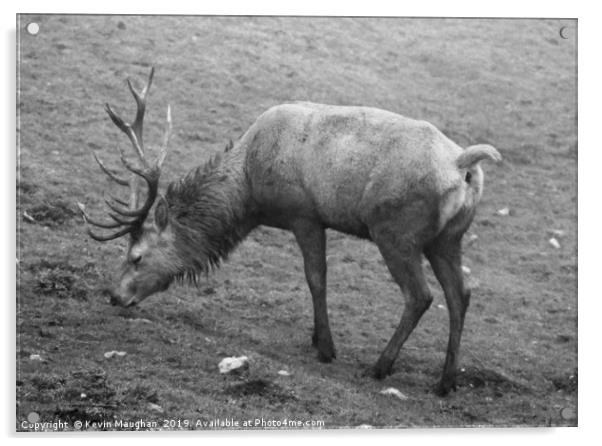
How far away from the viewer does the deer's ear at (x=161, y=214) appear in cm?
721

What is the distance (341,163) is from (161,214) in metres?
1.18

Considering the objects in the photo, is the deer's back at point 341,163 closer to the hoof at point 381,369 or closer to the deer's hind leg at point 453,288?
the deer's hind leg at point 453,288

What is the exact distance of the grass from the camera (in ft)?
21.8

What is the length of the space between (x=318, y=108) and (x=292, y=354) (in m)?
1.56

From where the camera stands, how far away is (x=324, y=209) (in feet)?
23.3

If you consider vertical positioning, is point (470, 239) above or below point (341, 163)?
below

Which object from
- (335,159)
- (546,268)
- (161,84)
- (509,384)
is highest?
(161,84)

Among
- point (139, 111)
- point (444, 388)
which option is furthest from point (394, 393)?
point (139, 111)

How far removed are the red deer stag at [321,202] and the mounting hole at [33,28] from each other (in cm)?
70

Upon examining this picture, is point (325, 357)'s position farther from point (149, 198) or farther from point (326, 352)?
point (149, 198)

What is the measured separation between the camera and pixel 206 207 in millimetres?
7328

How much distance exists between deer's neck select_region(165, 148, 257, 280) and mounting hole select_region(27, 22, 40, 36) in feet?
4.18
